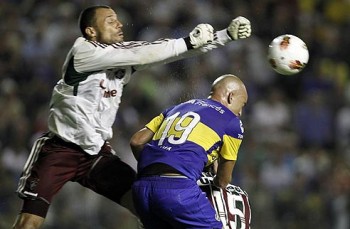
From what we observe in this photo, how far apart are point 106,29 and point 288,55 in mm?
1371

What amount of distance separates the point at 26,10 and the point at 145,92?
8.23 ft

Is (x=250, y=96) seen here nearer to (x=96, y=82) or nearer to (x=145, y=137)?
(x=96, y=82)

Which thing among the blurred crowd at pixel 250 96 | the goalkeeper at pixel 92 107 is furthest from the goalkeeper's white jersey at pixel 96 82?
the blurred crowd at pixel 250 96

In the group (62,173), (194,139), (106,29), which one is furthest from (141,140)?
(106,29)

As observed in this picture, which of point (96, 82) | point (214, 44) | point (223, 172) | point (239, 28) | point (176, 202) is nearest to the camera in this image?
point (176, 202)

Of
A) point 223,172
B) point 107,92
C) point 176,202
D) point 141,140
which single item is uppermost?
point 107,92

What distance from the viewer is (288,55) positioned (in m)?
7.80

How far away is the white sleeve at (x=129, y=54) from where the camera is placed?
7.40m

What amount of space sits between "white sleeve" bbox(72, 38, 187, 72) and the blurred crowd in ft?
12.0

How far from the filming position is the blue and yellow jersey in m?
6.80

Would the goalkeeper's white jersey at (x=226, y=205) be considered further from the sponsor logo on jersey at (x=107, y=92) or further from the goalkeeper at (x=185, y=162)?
the sponsor logo on jersey at (x=107, y=92)

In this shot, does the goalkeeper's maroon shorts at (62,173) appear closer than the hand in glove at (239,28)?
No

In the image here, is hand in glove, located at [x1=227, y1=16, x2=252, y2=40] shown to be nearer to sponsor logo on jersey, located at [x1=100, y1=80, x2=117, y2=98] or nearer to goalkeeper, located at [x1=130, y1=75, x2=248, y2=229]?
goalkeeper, located at [x1=130, y1=75, x2=248, y2=229]

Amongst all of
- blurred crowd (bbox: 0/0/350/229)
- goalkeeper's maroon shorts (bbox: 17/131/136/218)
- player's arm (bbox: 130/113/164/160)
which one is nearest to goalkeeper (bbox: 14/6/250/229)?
goalkeeper's maroon shorts (bbox: 17/131/136/218)
